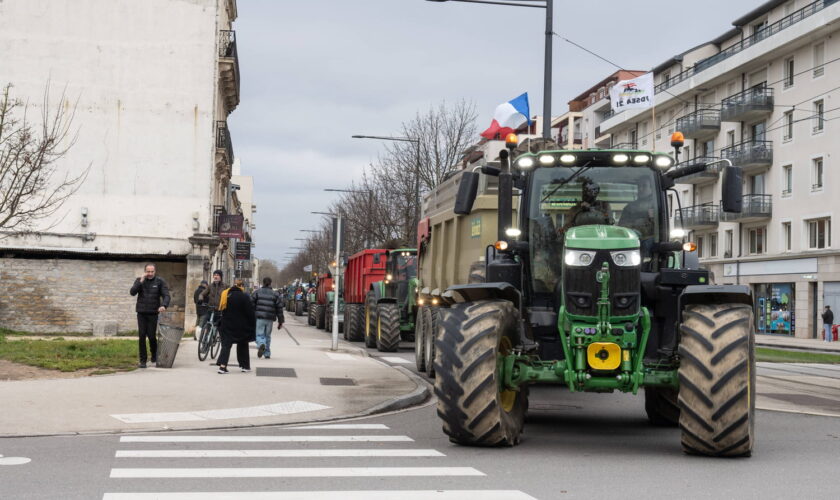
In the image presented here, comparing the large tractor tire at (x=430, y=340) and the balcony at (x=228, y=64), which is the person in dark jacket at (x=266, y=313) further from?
the balcony at (x=228, y=64)

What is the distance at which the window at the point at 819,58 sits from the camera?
45.5m

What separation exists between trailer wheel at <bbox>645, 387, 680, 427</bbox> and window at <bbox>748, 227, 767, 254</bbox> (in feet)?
138

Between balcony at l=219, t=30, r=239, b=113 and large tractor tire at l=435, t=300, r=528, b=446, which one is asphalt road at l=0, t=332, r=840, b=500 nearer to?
large tractor tire at l=435, t=300, r=528, b=446

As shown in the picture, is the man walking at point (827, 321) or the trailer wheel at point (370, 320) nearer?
the trailer wheel at point (370, 320)

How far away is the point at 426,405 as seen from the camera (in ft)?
44.8

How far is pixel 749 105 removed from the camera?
49844 millimetres

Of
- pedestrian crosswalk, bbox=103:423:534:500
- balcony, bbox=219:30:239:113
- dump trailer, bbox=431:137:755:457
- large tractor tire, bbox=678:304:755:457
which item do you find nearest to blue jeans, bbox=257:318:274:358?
pedestrian crosswalk, bbox=103:423:534:500

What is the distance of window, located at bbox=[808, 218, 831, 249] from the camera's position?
45531 millimetres

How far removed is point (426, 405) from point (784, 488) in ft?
22.6

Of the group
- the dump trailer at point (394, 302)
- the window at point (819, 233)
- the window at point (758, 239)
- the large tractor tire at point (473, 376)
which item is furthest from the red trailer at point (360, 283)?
the window at point (758, 239)

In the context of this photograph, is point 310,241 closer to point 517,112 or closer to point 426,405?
point 517,112

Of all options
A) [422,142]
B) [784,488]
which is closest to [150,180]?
[422,142]

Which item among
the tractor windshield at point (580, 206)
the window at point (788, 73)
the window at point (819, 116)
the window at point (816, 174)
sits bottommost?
the tractor windshield at point (580, 206)

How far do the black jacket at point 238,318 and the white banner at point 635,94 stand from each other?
8.87 metres
